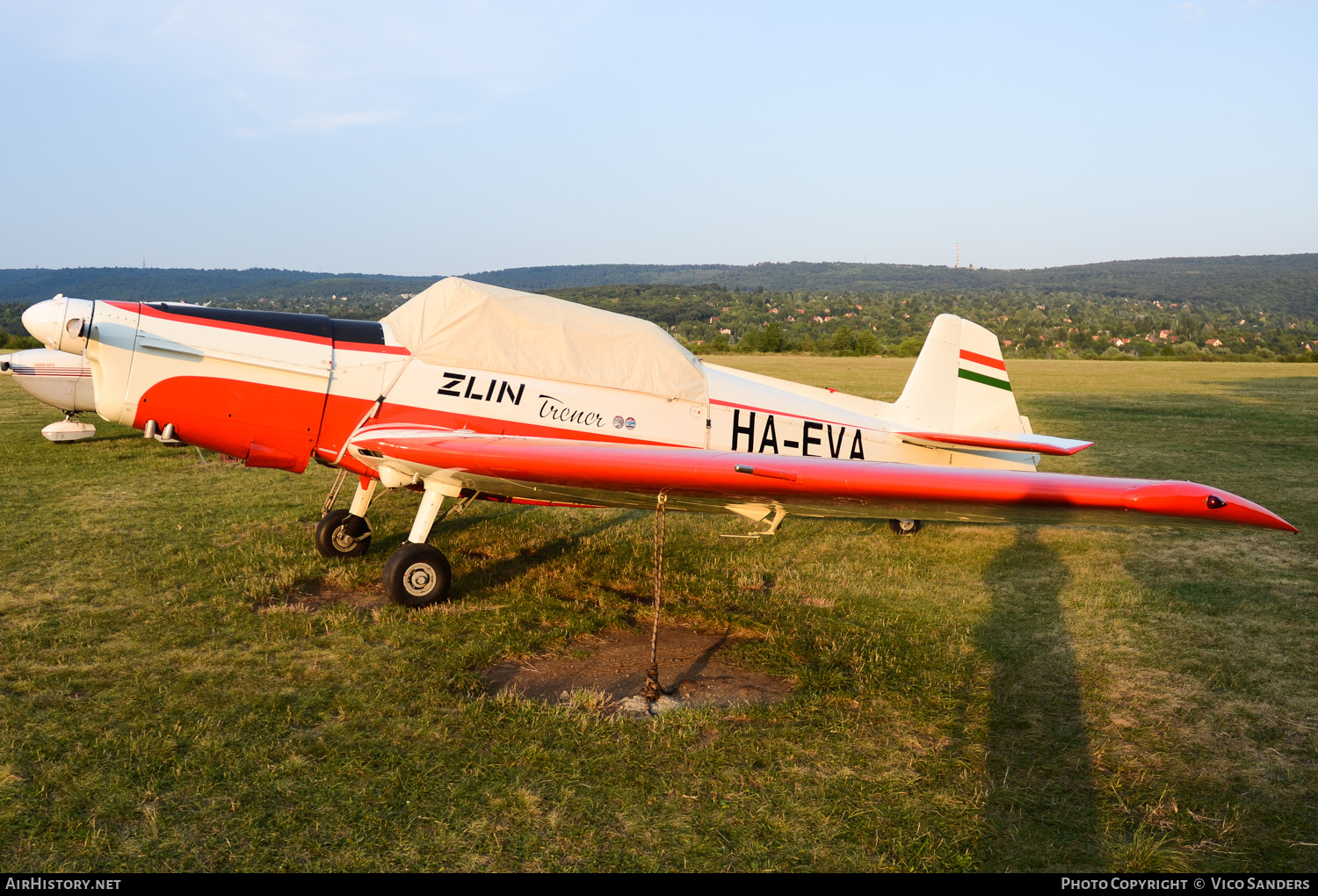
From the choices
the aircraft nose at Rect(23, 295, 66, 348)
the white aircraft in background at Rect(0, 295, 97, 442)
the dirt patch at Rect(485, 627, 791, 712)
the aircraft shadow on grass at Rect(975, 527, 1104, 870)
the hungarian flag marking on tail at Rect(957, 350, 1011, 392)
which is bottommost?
the dirt patch at Rect(485, 627, 791, 712)

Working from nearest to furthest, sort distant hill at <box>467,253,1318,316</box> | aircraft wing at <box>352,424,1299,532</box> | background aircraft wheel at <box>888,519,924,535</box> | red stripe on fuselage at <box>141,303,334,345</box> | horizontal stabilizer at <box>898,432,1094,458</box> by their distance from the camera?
aircraft wing at <box>352,424,1299,532</box>
red stripe on fuselage at <box>141,303,334,345</box>
horizontal stabilizer at <box>898,432,1094,458</box>
background aircraft wheel at <box>888,519,924,535</box>
distant hill at <box>467,253,1318,316</box>

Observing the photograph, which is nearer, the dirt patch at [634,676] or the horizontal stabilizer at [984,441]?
the dirt patch at [634,676]

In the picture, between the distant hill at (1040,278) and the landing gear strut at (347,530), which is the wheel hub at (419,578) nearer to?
the landing gear strut at (347,530)

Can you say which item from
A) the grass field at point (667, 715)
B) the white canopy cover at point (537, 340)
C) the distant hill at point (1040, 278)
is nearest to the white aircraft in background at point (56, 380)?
the grass field at point (667, 715)

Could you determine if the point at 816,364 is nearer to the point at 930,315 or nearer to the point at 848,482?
the point at 848,482

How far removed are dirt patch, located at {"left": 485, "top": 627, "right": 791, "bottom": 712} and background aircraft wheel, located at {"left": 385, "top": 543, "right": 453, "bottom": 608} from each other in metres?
1.03

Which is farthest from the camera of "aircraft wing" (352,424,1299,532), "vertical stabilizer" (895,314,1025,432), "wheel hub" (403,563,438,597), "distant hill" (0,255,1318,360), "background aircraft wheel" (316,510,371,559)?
"distant hill" (0,255,1318,360)

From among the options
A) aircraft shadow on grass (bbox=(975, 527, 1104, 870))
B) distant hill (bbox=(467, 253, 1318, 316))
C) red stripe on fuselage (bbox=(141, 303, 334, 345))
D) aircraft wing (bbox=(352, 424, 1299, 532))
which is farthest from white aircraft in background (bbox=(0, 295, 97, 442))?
distant hill (bbox=(467, 253, 1318, 316))

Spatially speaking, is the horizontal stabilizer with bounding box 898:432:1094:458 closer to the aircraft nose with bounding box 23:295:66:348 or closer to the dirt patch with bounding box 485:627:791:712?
the dirt patch with bounding box 485:627:791:712

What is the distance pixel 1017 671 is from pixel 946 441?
2.62 meters

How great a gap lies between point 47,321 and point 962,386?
681cm

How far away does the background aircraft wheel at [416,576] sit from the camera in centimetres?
512

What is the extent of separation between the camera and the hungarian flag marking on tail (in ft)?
23.5

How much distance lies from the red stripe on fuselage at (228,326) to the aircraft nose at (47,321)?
0.45m
